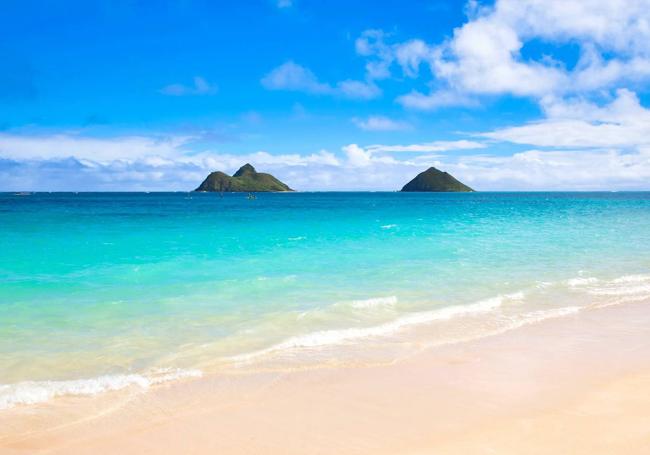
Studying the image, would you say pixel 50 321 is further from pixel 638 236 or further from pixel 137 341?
pixel 638 236

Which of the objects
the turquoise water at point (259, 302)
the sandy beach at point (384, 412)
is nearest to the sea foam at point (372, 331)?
the turquoise water at point (259, 302)

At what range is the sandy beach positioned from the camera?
5.95 meters

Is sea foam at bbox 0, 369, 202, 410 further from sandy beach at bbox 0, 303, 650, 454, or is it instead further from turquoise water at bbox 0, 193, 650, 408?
sandy beach at bbox 0, 303, 650, 454

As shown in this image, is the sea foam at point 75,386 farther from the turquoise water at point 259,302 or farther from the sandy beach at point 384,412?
the sandy beach at point 384,412

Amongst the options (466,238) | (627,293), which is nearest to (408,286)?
(627,293)

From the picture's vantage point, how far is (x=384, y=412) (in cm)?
687

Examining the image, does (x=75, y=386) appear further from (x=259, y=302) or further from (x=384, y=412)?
(x=259, y=302)

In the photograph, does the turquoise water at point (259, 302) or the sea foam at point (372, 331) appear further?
the sea foam at point (372, 331)

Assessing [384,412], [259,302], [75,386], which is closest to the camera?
[384,412]

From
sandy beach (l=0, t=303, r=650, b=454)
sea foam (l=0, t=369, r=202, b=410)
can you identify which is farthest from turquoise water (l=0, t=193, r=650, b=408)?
sandy beach (l=0, t=303, r=650, b=454)

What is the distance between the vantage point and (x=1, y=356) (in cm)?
952

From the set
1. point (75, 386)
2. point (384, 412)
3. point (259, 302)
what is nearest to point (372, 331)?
point (384, 412)

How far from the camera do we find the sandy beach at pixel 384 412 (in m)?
5.95

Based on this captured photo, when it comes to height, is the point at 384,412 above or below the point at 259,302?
below
